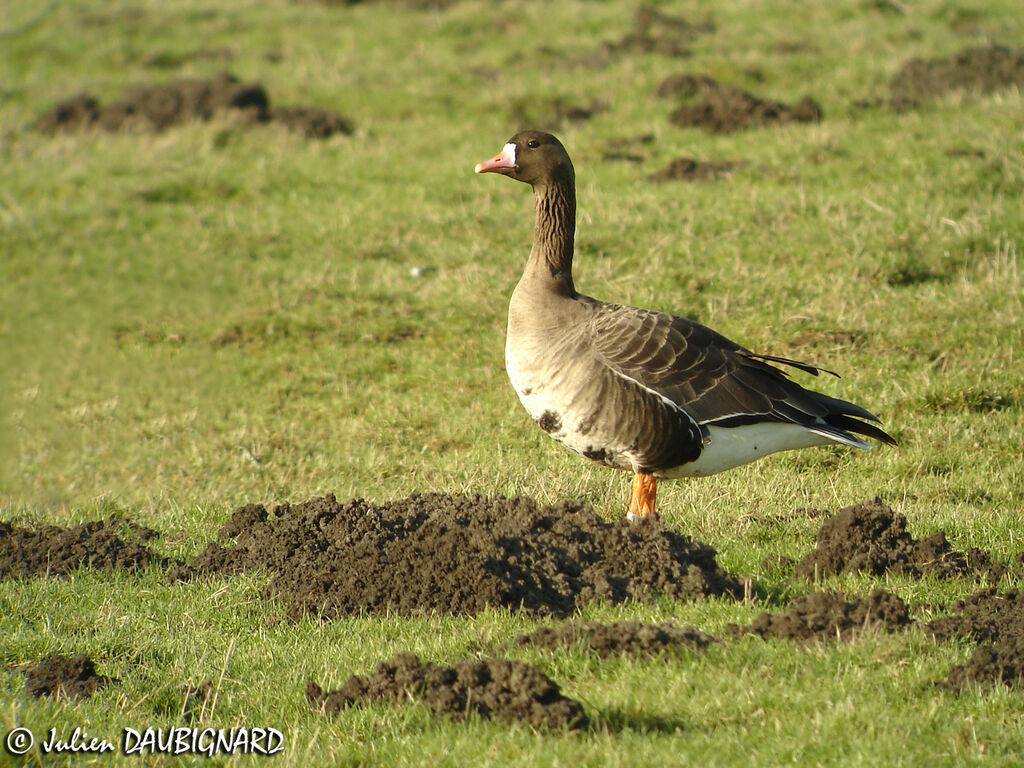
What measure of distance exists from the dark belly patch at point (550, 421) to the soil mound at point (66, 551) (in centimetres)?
287

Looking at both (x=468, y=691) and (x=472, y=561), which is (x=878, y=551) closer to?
(x=472, y=561)

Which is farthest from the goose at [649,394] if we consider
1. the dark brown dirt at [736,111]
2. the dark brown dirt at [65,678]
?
the dark brown dirt at [736,111]

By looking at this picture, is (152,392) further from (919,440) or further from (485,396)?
(919,440)

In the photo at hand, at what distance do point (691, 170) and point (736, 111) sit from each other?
6.83 ft

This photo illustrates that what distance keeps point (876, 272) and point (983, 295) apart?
3.94 ft

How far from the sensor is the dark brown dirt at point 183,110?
65.1ft

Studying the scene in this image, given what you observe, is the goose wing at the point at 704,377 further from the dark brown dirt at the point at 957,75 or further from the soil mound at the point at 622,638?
the dark brown dirt at the point at 957,75

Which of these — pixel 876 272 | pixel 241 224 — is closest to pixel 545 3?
pixel 241 224

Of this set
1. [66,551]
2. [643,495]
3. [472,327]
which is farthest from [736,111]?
[66,551]

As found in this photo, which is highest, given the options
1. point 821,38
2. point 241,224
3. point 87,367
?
point 821,38

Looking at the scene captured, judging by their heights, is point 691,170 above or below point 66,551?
above

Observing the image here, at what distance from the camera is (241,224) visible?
1683 centimetres

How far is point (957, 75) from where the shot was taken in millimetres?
17875

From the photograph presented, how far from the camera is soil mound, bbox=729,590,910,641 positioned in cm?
595
